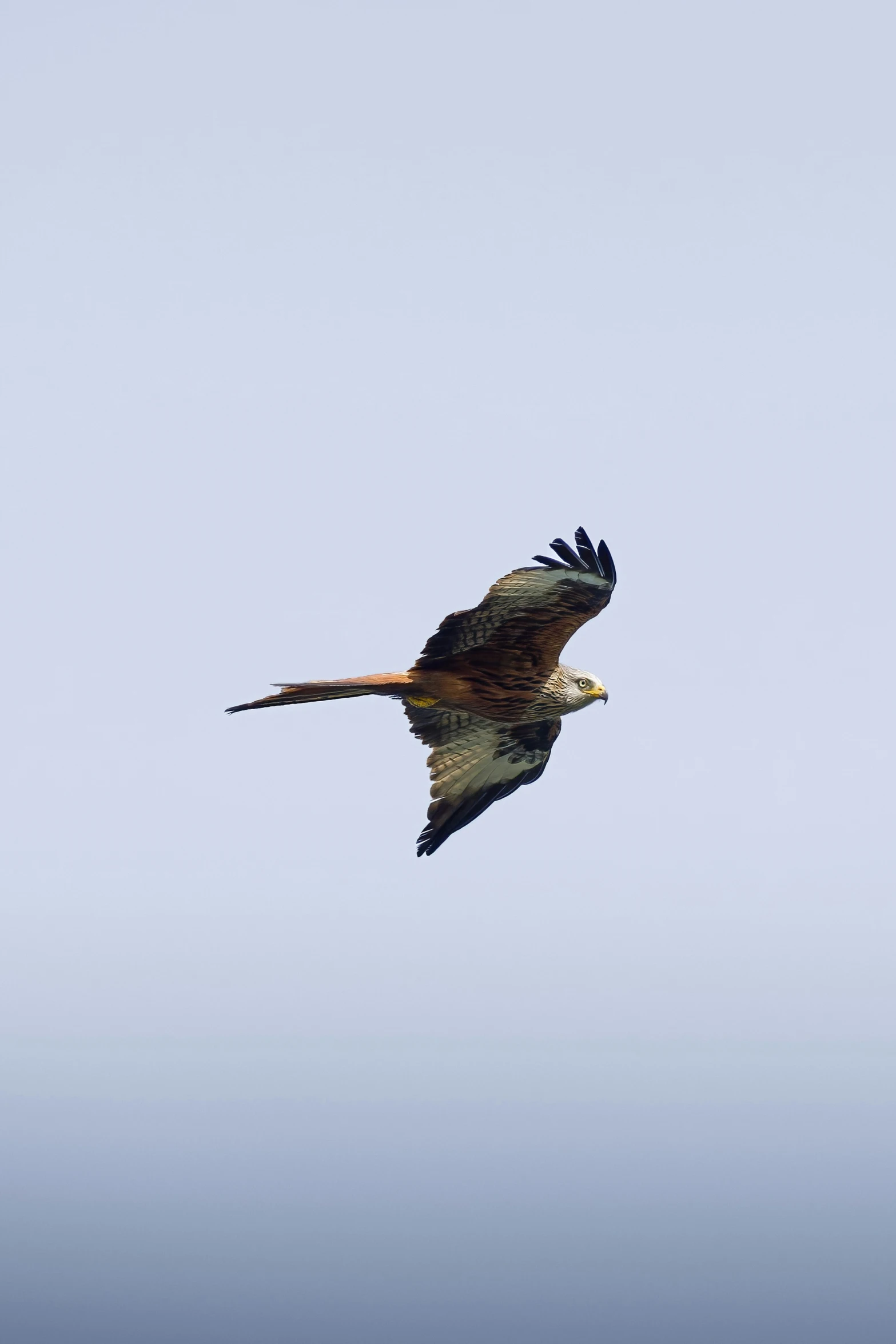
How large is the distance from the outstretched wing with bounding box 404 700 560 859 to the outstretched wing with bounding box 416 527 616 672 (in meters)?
1.48

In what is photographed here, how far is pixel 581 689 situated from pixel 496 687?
0.74 metres

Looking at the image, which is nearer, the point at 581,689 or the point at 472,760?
the point at 581,689

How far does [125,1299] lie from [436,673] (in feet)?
575

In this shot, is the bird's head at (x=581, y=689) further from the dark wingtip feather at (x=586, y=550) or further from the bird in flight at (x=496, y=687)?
the dark wingtip feather at (x=586, y=550)

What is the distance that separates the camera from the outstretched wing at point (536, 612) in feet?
39.9

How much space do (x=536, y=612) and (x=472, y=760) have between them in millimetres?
2409

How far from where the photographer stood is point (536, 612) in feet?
41.7

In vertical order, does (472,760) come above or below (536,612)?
below

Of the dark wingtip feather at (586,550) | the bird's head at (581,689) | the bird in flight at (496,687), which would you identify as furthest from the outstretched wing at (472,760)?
the dark wingtip feather at (586,550)

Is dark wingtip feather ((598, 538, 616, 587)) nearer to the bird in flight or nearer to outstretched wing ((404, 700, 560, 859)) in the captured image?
the bird in flight

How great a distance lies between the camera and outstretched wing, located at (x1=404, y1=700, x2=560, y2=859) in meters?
14.6

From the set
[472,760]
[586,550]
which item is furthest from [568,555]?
[472,760]

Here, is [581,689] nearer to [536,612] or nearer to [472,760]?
[536,612]

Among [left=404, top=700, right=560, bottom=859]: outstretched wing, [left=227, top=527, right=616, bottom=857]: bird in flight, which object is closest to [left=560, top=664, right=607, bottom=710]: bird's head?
[left=227, top=527, right=616, bottom=857]: bird in flight
